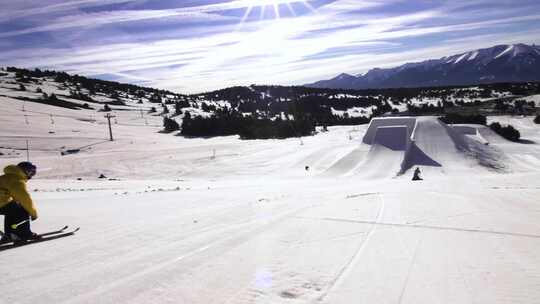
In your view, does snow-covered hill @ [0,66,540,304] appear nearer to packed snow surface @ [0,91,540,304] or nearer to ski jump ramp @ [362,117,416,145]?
packed snow surface @ [0,91,540,304]

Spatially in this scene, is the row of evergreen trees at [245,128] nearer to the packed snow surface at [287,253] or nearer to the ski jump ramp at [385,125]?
the ski jump ramp at [385,125]

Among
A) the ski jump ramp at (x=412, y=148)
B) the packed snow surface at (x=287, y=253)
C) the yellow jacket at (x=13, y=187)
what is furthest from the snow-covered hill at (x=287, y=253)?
the ski jump ramp at (x=412, y=148)

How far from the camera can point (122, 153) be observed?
44.7 meters

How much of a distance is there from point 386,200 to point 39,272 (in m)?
8.70

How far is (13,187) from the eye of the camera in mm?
6449

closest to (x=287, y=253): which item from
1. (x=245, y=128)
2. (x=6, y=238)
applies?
(x=6, y=238)

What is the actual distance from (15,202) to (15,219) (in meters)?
0.32

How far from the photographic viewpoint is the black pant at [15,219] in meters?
6.48

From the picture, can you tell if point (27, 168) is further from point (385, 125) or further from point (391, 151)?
point (385, 125)

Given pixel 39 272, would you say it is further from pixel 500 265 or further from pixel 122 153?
pixel 122 153

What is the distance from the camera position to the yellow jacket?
6445 mm

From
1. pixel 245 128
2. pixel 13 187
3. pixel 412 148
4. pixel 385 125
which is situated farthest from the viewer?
pixel 245 128

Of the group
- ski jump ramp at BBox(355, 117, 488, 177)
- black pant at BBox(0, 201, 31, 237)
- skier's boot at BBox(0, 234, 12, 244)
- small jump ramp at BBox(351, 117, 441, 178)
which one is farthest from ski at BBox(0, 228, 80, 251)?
ski jump ramp at BBox(355, 117, 488, 177)

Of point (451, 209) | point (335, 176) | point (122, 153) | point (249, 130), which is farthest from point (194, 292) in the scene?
point (249, 130)
